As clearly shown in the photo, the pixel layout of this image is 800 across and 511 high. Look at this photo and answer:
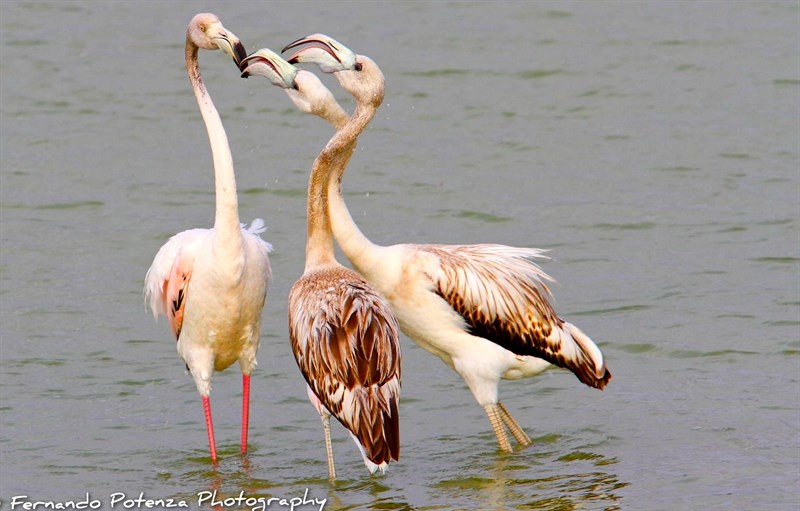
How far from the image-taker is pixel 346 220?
863 cm

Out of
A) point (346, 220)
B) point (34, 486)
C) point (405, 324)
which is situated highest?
point (346, 220)

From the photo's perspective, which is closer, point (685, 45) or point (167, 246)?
point (167, 246)

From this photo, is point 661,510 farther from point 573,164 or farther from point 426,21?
point 426,21

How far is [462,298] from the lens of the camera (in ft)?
28.8

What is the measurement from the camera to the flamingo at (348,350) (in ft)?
25.4

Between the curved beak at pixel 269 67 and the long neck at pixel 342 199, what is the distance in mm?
485

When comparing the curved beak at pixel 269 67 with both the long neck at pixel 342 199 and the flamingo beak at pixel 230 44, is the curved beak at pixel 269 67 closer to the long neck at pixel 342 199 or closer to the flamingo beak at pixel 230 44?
the flamingo beak at pixel 230 44

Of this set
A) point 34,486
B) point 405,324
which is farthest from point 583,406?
point 34,486

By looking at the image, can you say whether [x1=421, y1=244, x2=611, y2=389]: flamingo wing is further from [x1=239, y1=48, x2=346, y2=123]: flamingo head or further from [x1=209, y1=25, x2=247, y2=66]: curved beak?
[x1=209, y1=25, x2=247, y2=66]: curved beak

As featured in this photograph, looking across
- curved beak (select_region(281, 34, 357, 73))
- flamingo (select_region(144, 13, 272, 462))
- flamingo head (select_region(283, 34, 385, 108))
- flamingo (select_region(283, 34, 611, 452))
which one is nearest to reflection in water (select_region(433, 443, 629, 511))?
flamingo (select_region(283, 34, 611, 452))

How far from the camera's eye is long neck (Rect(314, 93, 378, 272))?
8.59 meters

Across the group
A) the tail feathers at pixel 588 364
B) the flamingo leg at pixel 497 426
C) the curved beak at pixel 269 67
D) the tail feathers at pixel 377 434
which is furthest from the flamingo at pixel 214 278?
the tail feathers at pixel 588 364

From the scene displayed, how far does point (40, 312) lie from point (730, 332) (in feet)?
19.6

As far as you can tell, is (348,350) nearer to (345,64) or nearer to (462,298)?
(462,298)
